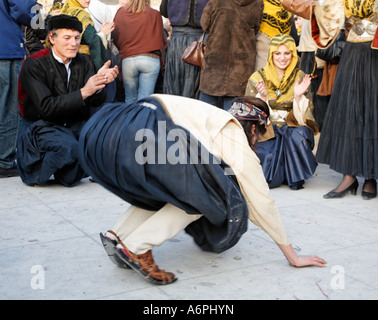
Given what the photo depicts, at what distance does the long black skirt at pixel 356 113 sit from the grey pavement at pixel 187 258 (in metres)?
0.32

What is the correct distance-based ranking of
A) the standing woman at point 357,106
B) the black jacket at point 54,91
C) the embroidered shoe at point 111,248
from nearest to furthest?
the embroidered shoe at point 111,248 → the standing woman at point 357,106 → the black jacket at point 54,91

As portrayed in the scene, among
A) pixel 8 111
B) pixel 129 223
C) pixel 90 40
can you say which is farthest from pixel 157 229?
pixel 90 40

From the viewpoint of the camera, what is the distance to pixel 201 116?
2717 millimetres

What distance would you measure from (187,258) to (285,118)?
2441 mm

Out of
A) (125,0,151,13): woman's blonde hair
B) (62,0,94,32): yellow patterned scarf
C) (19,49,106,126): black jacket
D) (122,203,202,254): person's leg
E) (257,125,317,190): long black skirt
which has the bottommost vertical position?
(257,125,317,190): long black skirt

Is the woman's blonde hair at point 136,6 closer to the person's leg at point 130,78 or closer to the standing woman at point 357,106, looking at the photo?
the person's leg at point 130,78

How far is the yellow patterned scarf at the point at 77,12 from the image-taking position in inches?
225

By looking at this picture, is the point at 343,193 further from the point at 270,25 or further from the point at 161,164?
the point at 161,164

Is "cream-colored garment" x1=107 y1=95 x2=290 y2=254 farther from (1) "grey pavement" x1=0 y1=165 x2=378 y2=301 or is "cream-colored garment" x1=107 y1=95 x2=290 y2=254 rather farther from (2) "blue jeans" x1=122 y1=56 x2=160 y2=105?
(2) "blue jeans" x1=122 y1=56 x2=160 y2=105

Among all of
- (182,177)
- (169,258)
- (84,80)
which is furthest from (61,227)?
(84,80)

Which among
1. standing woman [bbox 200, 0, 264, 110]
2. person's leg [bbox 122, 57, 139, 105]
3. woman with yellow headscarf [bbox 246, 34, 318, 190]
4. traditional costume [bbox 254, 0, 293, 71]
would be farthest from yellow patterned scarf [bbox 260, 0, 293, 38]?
person's leg [bbox 122, 57, 139, 105]

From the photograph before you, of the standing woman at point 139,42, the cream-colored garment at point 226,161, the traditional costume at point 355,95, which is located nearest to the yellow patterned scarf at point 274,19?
the traditional costume at point 355,95

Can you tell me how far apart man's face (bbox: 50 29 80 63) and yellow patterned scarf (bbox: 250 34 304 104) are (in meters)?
1.66

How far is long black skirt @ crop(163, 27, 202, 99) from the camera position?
6.27m
